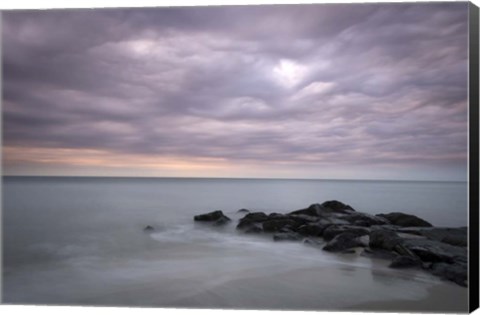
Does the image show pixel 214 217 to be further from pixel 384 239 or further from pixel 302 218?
pixel 384 239

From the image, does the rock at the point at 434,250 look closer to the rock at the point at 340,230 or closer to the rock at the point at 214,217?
the rock at the point at 340,230

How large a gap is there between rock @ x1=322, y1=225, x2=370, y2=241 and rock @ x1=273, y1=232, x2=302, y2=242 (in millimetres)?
255

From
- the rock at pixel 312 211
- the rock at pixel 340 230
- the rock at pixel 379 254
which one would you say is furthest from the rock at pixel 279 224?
the rock at pixel 379 254

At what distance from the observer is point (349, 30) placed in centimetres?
300

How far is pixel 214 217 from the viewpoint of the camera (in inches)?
131

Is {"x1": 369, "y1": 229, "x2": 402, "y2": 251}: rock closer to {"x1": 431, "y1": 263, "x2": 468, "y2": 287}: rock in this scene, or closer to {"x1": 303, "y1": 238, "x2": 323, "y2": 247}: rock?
{"x1": 431, "y1": 263, "x2": 468, "y2": 287}: rock

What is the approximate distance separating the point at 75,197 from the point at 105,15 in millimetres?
1952

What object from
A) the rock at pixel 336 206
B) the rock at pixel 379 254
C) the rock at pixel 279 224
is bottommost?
the rock at pixel 379 254

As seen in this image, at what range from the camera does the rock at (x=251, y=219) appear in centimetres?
351

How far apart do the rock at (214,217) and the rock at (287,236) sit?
522 millimetres

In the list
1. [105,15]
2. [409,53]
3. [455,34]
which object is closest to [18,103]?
[105,15]

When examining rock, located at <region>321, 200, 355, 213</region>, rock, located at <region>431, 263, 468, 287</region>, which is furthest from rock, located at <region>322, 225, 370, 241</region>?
rock, located at <region>431, 263, 468, 287</region>

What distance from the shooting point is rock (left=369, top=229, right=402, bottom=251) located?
3.08 meters

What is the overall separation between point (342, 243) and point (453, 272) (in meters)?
0.90
